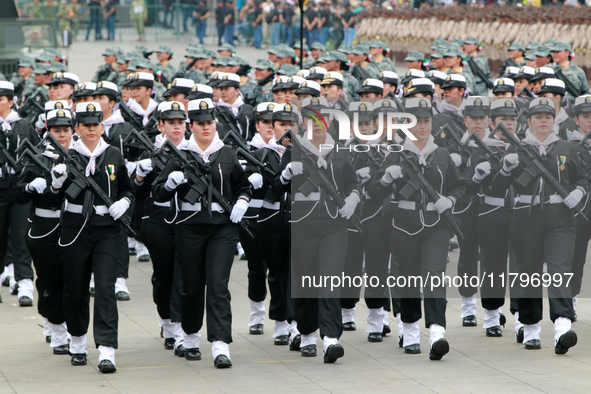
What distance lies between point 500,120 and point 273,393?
139 inches

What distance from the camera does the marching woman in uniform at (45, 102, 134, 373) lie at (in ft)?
26.6

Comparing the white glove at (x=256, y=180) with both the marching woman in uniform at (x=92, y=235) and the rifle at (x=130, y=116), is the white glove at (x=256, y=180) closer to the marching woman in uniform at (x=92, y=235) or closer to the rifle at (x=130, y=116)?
the marching woman in uniform at (x=92, y=235)

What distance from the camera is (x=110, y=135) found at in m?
10.9

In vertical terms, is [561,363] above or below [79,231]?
below

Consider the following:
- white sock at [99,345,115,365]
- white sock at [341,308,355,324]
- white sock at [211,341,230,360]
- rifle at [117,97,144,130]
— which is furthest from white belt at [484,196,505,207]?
rifle at [117,97,144,130]

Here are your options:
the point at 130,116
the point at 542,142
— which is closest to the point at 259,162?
the point at 542,142

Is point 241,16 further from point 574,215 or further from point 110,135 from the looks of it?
point 574,215

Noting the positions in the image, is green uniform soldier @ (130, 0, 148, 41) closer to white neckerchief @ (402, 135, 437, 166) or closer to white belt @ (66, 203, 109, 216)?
white neckerchief @ (402, 135, 437, 166)

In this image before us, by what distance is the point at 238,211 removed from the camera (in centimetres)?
822

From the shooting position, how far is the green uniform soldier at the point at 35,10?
35625mm

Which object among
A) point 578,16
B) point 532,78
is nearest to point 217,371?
point 532,78

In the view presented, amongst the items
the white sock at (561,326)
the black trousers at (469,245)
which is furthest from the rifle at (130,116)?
the white sock at (561,326)

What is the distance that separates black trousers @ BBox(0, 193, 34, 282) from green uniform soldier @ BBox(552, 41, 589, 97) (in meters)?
8.64

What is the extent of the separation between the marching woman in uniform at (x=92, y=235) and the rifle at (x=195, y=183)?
478 mm
